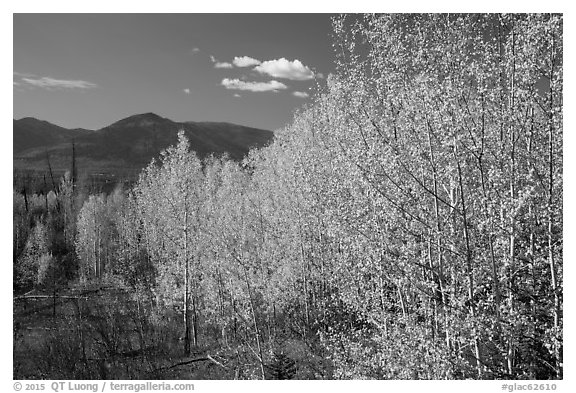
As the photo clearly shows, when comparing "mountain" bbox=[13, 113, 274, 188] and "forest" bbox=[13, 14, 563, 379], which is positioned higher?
"mountain" bbox=[13, 113, 274, 188]

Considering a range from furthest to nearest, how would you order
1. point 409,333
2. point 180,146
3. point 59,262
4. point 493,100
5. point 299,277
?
→ point 59,262 < point 180,146 < point 299,277 < point 409,333 < point 493,100

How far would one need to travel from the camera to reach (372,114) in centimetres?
716

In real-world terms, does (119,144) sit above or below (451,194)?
above

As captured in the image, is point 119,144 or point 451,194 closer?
point 451,194

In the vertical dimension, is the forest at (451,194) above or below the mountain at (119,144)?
below

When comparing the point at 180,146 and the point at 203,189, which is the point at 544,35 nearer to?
the point at 180,146

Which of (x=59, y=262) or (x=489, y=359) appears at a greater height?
(x=489, y=359)

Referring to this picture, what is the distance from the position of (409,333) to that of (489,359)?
4.69 ft

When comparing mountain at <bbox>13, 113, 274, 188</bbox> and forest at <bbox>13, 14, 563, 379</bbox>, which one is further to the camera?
mountain at <bbox>13, 113, 274, 188</bbox>

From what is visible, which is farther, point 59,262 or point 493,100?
point 59,262

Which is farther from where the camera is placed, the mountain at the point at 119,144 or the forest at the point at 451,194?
the mountain at the point at 119,144

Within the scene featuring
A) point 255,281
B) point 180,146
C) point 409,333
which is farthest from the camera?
point 180,146
